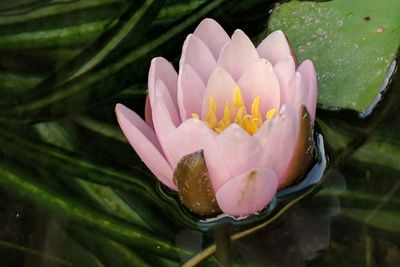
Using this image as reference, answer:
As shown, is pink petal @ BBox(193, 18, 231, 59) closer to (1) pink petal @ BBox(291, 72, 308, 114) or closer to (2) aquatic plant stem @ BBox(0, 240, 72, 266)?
(1) pink petal @ BBox(291, 72, 308, 114)

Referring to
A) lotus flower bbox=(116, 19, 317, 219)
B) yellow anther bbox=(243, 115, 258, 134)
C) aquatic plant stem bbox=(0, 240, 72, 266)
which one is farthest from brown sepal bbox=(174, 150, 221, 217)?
aquatic plant stem bbox=(0, 240, 72, 266)

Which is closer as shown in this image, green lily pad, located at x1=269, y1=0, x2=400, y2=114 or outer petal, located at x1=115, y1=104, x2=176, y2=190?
outer petal, located at x1=115, y1=104, x2=176, y2=190

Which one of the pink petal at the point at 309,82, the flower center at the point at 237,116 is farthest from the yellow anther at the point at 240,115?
the pink petal at the point at 309,82

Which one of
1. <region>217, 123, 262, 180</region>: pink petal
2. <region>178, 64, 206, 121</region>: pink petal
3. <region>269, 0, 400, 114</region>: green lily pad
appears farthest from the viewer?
<region>269, 0, 400, 114</region>: green lily pad

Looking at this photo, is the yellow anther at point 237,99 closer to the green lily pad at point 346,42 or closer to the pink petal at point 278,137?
the pink petal at point 278,137

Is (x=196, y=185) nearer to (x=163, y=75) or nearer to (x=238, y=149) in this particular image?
(x=238, y=149)

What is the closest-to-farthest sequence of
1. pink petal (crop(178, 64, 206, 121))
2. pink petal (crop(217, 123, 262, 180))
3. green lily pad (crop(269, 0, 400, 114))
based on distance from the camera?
pink petal (crop(217, 123, 262, 180))
pink petal (crop(178, 64, 206, 121))
green lily pad (crop(269, 0, 400, 114))

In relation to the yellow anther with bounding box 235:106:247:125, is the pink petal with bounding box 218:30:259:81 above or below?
above
